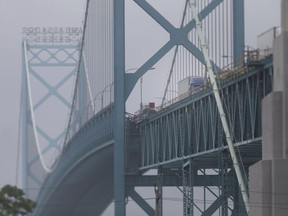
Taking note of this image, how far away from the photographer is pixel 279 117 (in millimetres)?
41906

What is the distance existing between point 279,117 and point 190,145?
1571 cm

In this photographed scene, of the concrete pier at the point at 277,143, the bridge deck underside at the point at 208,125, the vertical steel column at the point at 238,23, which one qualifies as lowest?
the concrete pier at the point at 277,143

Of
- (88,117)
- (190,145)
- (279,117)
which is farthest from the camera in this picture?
(88,117)

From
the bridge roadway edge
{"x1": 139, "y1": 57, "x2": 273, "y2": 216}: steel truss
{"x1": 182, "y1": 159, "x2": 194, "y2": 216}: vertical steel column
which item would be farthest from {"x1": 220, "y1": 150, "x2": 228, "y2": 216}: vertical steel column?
the bridge roadway edge

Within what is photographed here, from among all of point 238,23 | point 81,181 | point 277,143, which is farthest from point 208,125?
point 81,181

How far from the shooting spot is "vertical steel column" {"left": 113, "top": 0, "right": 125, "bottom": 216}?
6291cm

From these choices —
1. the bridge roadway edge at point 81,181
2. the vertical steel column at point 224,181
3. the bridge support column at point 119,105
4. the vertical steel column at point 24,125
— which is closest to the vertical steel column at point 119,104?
the bridge support column at point 119,105

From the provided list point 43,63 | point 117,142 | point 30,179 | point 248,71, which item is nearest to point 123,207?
point 117,142

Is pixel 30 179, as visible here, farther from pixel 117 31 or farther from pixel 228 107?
pixel 228 107

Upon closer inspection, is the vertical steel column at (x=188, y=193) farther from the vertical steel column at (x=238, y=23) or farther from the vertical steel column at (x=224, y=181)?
the vertical steel column at (x=238, y=23)

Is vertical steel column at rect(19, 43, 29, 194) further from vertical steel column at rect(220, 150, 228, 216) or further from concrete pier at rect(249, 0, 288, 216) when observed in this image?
concrete pier at rect(249, 0, 288, 216)

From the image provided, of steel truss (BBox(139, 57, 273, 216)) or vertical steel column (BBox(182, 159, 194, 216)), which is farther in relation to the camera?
vertical steel column (BBox(182, 159, 194, 216))

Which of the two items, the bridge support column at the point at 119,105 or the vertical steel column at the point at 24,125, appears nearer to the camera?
the bridge support column at the point at 119,105

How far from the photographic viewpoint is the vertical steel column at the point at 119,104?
6291 centimetres
